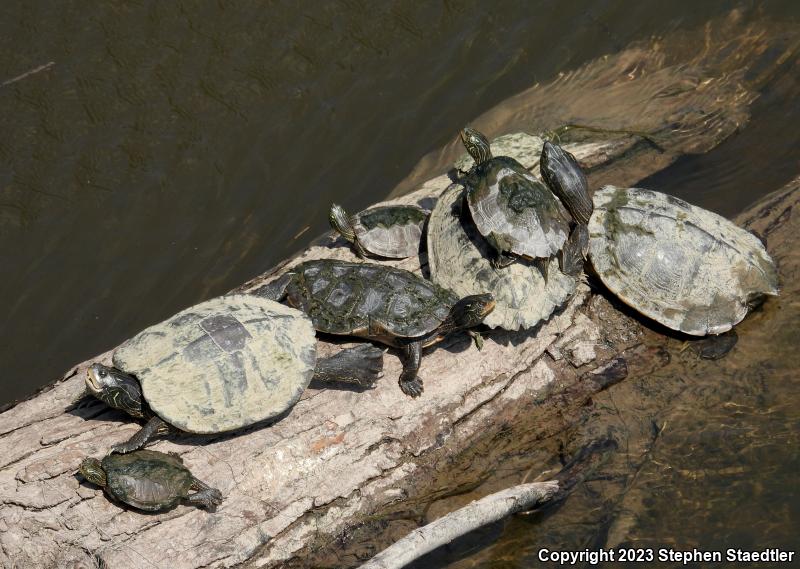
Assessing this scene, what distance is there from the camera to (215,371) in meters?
4.75

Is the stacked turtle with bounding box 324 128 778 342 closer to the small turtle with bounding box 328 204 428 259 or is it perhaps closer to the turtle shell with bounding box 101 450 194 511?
the small turtle with bounding box 328 204 428 259

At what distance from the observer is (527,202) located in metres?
5.34

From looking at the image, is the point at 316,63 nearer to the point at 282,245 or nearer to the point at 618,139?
the point at 282,245

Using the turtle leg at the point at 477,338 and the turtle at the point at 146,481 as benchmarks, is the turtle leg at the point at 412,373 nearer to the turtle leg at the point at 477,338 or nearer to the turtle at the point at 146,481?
the turtle leg at the point at 477,338

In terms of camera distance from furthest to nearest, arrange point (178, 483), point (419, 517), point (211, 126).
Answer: point (211, 126) → point (419, 517) → point (178, 483)

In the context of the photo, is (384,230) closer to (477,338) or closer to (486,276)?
(486,276)

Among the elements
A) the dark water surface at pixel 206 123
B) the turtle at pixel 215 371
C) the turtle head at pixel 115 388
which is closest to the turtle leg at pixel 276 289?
the turtle at pixel 215 371

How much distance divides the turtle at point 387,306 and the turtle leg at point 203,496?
126cm

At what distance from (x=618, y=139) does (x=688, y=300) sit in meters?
2.08

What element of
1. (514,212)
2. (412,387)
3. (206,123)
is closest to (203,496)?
(412,387)

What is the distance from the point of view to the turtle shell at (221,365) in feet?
15.3

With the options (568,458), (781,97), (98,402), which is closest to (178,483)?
(98,402)

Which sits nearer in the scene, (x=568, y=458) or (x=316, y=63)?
(x=568, y=458)

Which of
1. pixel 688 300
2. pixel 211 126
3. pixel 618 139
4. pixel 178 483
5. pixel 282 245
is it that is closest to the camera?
pixel 178 483
